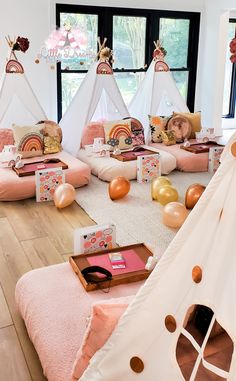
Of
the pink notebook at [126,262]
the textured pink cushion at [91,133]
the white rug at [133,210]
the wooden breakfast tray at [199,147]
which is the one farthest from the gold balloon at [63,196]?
the wooden breakfast tray at [199,147]

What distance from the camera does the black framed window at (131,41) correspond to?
6309 millimetres

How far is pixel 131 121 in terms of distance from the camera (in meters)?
5.87

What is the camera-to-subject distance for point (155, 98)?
630 cm

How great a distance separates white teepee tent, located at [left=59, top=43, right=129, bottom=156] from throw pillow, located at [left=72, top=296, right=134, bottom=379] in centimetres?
415

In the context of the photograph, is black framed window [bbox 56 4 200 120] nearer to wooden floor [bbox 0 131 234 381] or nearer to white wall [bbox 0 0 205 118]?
white wall [bbox 0 0 205 118]

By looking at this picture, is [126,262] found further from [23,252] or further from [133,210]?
[133,210]

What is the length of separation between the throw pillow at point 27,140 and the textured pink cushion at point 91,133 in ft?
2.43

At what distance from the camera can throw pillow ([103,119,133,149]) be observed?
564cm

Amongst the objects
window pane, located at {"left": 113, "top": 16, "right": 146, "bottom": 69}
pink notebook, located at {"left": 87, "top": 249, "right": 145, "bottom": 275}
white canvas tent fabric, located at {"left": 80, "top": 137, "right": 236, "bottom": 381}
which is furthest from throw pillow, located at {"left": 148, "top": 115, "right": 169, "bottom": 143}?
white canvas tent fabric, located at {"left": 80, "top": 137, "right": 236, "bottom": 381}

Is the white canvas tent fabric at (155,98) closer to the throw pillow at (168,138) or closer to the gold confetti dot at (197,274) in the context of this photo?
the throw pillow at (168,138)

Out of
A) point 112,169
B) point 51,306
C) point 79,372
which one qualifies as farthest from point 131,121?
point 79,372

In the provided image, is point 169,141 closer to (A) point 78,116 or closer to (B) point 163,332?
(A) point 78,116

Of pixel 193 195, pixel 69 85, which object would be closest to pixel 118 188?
pixel 193 195

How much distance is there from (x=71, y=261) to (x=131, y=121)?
3604 millimetres
